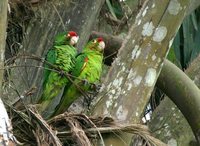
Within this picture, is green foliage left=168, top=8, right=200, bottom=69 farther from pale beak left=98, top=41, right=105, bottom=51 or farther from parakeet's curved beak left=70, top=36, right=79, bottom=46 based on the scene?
parakeet's curved beak left=70, top=36, right=79, bottom=46

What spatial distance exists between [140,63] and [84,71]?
34.5 inches

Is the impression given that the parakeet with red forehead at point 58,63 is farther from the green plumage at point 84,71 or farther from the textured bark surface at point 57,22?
the textured bark surface at point 57,22

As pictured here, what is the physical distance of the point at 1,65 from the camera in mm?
2029

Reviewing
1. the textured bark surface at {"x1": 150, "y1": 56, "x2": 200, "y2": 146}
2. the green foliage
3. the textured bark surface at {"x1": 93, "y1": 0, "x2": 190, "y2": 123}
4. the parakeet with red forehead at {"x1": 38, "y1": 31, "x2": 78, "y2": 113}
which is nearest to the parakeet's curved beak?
the parakeet with red forehead at {"x1": 38, "y1": 31, "x2": 78, "y2": 113}

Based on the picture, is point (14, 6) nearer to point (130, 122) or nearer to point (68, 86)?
point (68, 86)

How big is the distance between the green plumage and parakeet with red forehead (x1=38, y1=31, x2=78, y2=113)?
1.6 inches

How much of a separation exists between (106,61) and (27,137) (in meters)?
1.53

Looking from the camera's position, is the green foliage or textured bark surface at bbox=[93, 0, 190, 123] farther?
the green foliage

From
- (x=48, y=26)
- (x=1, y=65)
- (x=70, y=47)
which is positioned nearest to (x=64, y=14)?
(x=48, y=26)

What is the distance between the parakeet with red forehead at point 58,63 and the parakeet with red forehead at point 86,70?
0.04 meters

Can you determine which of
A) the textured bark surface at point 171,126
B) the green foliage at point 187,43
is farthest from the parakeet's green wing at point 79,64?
the green foliage at point 187,43

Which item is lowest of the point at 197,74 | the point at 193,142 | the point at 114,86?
the point at 193,142

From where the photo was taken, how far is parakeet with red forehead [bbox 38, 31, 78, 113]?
308 centimetres

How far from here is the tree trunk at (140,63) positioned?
233 cm
